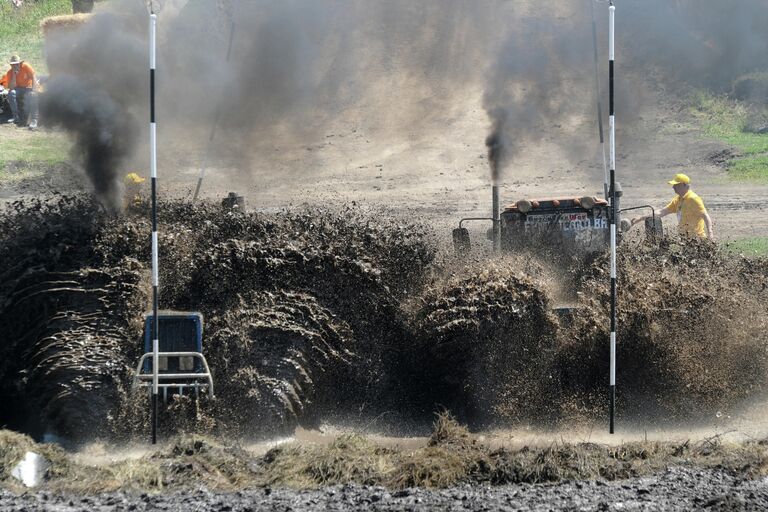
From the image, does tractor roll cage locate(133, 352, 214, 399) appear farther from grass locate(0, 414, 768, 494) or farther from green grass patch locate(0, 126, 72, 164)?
green grass patch locate(0, 126, 72, 164)

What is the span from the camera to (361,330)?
1105 cm

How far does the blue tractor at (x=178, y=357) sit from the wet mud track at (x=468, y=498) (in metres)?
2.21

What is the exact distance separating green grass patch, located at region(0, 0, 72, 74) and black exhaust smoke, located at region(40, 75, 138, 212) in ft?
48.9

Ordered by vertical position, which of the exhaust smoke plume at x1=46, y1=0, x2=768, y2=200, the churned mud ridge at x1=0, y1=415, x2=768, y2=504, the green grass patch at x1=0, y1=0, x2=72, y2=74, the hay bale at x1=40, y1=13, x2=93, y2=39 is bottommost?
the churned mud ridge at x1=0, y1=415, x2=768, y2=504

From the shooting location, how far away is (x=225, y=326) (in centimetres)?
1049

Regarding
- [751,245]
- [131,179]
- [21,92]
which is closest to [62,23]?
[21,92]

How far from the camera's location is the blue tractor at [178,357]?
32.3ft

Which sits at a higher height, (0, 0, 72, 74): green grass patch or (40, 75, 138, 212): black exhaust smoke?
(0, 0, 72, 74): green grass patch

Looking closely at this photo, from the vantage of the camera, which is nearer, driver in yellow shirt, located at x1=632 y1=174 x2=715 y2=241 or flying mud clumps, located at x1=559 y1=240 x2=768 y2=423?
flying mud clumps, located at x1=559 y1=240 x2=768 y2=423

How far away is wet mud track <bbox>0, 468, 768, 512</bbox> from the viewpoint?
7.31 m

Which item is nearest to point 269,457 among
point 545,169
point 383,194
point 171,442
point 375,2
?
point 171,442

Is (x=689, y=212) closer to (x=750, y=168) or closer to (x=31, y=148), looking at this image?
(x=750, y=168)

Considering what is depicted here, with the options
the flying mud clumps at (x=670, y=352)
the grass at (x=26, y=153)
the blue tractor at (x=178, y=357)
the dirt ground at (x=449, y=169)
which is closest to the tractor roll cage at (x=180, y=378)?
the blue tractor at (x=178, y=357)

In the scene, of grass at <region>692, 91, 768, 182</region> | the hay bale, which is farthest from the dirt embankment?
the hay bale
